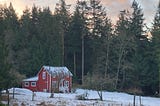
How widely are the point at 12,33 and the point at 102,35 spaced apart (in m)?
18.8

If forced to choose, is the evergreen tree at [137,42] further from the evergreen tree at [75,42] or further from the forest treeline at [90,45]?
the evergreen tree at [75,42]

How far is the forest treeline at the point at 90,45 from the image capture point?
Answer: 7981 cm

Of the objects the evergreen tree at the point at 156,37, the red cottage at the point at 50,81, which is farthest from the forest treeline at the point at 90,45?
the red cottage at the point at 50,81

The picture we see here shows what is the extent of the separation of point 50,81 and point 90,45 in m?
17.0

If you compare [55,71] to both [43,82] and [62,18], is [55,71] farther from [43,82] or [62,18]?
[62,18]

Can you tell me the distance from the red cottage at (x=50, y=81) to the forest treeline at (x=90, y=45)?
2.81 meters

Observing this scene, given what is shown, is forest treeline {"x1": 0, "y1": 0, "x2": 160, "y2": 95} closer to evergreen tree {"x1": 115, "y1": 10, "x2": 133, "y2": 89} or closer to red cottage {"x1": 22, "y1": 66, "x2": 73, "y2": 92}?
evergreen tree {"x1": 115, "y1": 10, "x2": 133, "y2": 89}

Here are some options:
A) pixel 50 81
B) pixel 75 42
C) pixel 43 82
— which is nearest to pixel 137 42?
pixel 75 42

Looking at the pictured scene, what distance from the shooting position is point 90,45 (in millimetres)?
90188

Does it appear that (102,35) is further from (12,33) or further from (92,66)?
(12,33)

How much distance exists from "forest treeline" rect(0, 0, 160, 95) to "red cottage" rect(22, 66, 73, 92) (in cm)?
281

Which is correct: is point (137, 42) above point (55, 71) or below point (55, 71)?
above

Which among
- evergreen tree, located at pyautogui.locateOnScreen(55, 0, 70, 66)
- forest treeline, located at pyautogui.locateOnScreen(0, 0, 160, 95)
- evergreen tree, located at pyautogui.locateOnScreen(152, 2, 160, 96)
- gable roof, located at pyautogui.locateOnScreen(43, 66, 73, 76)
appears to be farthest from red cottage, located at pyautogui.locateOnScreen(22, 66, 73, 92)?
evergreen tree, located at pyautogui.locateOnScreen(152, 2, 160, 96)

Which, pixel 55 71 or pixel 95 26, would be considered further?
pixel 95 26
